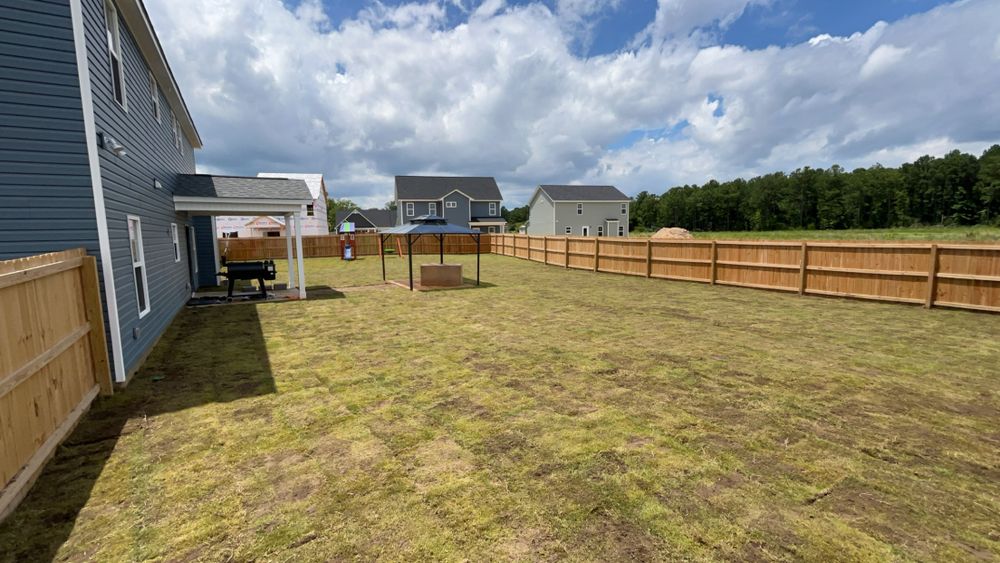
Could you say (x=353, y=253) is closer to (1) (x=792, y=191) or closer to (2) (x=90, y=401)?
(2) (x=90, y=401)

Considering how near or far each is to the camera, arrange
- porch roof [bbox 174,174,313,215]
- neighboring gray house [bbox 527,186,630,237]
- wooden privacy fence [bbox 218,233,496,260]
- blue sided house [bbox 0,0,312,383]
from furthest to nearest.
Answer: neighboring gray house [bbox 527,186,630,237] → wooden privacy fence [bbox 218,233,496,260] → porch roof [bbox 174,174,313,215] → blue sided house [bbox 0,0,312,383]

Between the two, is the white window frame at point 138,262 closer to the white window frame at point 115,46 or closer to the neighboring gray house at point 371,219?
the white window frame at point 115,46

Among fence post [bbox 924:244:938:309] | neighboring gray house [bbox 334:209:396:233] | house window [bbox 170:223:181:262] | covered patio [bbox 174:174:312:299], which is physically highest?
neighboring gray house [bbox 334:209:396:233]

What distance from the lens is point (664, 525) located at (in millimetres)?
2820

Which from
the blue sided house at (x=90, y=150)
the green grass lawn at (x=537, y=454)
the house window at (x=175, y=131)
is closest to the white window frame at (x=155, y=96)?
the blue sided house at (x=90, y=150)

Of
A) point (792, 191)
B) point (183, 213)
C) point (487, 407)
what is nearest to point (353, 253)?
point (183, 213)

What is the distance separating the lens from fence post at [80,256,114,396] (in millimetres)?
4934

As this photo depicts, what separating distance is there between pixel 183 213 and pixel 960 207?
87.9 metres

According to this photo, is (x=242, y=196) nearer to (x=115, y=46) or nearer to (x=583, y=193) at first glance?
(x=115, y=46)

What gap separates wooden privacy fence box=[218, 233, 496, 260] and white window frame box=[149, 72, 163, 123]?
56.2 feet

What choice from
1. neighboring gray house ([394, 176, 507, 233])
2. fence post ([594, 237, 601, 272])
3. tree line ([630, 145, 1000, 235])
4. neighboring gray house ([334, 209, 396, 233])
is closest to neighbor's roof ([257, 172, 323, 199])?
neighboring gray house ([394, 176, 507, 233])

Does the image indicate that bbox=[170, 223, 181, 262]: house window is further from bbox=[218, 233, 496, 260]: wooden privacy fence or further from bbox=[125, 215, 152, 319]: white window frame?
bbox=[218, 233, 496, 260]: wooden privacy fence

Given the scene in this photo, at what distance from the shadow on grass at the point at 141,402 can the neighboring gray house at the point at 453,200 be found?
37.8 m

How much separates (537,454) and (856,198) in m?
84.3
